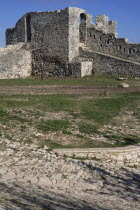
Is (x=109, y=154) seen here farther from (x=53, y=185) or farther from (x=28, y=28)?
(x=28, y=28)

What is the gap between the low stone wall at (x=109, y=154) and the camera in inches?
348

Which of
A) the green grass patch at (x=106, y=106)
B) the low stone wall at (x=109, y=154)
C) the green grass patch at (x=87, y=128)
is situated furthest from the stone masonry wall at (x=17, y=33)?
the low stone wall at (x=109, y=154)

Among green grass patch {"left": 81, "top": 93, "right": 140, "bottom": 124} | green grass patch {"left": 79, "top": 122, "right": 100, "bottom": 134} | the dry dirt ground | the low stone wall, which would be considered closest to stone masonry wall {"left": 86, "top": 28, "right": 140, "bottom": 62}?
green grass patch {"left": 81, "top": 93, "right": 140, "bottom": 124}

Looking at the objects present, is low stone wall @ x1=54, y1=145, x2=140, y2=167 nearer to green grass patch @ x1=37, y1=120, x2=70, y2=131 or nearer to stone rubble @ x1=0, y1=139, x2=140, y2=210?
stone rubble @ x1=0, y1=139, x2=140, y2=210

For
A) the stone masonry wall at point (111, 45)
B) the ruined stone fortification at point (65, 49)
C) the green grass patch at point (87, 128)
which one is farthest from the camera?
the stone masonry wall at point (111, 45)

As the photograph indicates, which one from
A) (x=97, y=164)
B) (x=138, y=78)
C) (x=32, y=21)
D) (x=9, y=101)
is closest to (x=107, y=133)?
(x=97, y=164)

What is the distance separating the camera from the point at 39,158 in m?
8.36

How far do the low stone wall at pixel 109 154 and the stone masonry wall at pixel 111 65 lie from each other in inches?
688

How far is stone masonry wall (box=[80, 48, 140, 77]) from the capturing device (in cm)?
2605

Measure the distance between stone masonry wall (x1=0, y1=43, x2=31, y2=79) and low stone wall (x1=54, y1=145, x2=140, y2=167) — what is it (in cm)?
1865

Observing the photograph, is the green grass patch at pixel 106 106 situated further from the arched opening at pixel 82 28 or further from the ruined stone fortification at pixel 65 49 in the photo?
the arched opening at pixel 82 28

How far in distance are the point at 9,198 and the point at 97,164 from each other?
11.8 ft

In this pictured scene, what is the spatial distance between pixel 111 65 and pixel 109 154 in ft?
62.3

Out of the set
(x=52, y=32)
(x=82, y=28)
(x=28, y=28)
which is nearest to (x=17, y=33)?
(x=28, y=28)
